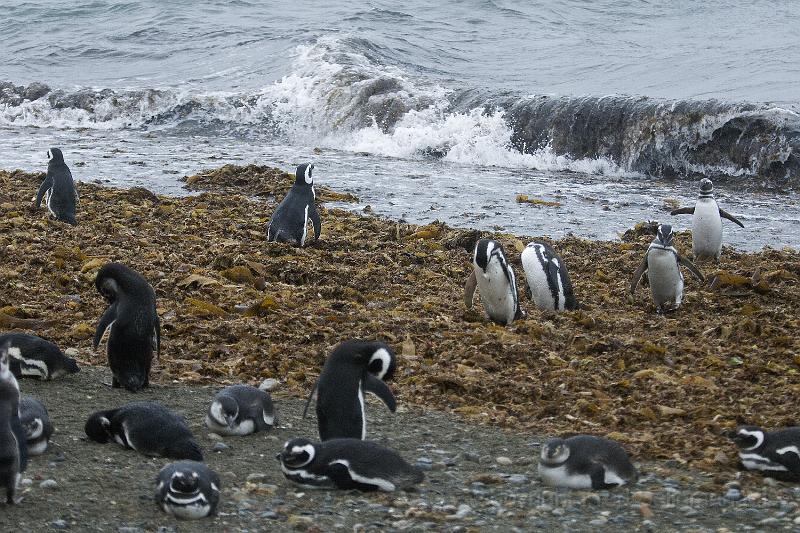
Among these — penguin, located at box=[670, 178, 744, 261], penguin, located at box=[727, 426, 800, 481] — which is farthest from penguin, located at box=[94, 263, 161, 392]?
penguin, located at box=[670, 178, 744, 261]

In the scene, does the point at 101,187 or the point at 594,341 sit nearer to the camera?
the point at 594,341

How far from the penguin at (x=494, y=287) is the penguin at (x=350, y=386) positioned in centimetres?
268

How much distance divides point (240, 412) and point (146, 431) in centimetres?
42

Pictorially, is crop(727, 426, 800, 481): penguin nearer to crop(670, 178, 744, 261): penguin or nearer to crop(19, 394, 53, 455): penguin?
crop(19, 394, 53, 455): penguin

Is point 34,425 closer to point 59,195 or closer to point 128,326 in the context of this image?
point 128,326

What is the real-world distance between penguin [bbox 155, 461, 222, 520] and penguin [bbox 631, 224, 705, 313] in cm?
447

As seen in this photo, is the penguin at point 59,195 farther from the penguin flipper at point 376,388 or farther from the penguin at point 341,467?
the penguin at point 341,467

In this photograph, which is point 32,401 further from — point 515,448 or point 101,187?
point 101,187

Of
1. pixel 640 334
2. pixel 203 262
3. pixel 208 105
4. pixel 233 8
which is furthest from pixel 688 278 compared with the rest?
pixel 233 8

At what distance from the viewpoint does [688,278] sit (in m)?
8.40

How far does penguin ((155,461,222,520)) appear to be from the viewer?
11.4ft

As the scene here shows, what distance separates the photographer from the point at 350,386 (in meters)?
4.29

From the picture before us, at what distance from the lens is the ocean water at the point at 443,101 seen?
13656 mm

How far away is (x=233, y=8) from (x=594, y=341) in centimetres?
2551
